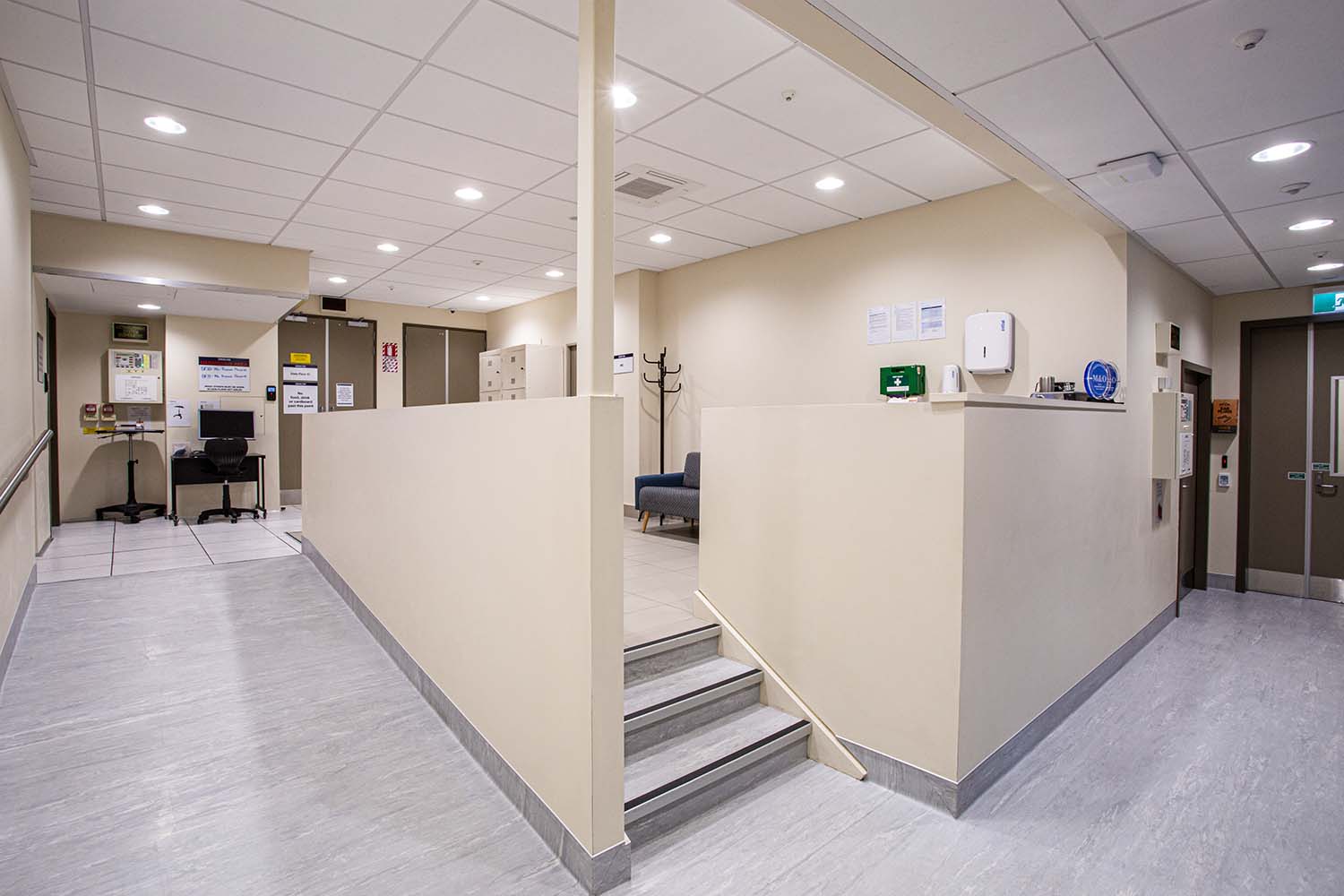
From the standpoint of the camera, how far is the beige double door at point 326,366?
9.63 metres

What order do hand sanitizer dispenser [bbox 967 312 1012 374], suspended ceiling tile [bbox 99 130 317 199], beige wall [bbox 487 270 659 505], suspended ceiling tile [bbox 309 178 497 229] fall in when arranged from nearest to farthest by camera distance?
suspended ceiling tile [bbox 99 130 317 199] → hand sanitizer dispenser [bbox 967 312 1012 374] → suspended ceiling tile [bbox 309 178 497 229] → beige wall [bbox 487 270 659 505]

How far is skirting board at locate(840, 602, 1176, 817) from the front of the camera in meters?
2.67

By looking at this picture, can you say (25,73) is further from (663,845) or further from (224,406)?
(224,406)

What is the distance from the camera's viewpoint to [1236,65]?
97.4 inches

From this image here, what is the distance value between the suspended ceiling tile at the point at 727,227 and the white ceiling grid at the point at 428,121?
0.03 m

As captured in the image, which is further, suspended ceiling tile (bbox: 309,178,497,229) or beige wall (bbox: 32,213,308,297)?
beige wall (bbox: 32,213,308,297)

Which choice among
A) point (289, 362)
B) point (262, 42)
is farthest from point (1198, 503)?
point (289, 362)

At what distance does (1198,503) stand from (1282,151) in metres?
4.05

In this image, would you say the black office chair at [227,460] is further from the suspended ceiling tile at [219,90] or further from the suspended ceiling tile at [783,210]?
the suspended ceiling tile at [783,210]

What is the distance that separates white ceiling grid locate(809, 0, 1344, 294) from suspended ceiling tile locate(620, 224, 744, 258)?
3376 mm

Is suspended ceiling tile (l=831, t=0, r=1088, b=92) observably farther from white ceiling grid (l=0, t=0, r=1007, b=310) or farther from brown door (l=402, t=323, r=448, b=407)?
brown door (l=402, t=323, r=448, b=407)

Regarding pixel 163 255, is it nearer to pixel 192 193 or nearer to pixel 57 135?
pixel 192 193

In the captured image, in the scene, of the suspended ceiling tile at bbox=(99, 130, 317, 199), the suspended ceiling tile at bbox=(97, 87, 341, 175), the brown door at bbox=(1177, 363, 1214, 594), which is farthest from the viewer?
the brown door at bbox=(1177, 363, 1214, 594)

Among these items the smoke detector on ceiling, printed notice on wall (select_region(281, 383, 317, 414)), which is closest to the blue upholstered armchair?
the smoke detector on ceiling
